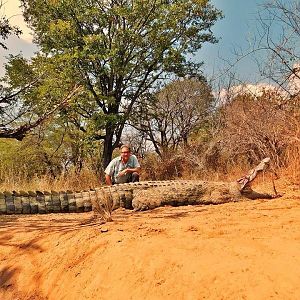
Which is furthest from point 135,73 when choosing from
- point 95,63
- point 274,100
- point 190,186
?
point 190,186

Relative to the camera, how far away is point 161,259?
10.9ft

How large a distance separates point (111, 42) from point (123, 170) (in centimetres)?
566

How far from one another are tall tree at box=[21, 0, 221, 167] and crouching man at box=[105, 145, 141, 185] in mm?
3813

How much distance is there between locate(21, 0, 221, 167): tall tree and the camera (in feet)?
38.2

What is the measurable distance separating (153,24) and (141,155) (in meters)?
4.87

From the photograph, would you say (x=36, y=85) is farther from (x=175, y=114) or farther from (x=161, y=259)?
(x=161, y=259)

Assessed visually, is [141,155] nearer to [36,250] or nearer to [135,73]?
[135,73]

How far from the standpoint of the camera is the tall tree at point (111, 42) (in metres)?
11.6

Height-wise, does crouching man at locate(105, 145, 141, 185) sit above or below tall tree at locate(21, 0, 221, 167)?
below

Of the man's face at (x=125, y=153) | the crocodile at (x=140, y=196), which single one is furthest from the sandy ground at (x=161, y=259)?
the man's face at (x=125, y=153)

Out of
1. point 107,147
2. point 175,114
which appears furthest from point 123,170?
point 175,114

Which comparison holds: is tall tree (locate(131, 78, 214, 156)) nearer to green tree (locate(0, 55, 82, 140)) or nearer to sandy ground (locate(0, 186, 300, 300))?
green tree (locate(0, 55, 82, 140))

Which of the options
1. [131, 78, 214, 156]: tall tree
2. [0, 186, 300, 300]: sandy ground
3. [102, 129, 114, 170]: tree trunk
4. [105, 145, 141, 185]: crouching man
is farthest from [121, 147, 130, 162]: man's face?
[131, 78, 214, 156]: tall tree

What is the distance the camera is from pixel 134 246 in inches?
145
